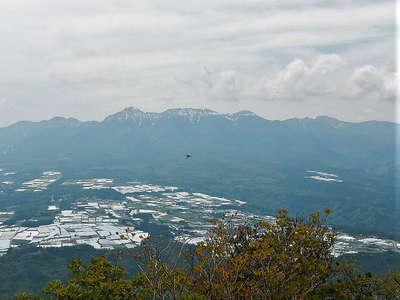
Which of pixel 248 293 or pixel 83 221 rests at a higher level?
pixel 248 293

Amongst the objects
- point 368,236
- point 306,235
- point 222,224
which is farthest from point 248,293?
point 368,236

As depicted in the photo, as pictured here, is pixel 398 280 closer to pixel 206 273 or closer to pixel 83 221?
pixel 206 273

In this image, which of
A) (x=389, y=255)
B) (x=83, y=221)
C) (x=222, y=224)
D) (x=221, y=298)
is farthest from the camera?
(x=83, y=221)

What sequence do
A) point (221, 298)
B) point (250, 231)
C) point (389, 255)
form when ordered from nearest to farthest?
point (221, 298) < point (250, 231) < point (389, 255)

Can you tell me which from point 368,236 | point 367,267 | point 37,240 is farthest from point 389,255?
point 37,240

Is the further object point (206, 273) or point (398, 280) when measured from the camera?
point (398, 280)

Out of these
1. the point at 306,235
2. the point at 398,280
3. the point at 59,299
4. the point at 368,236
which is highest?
the point at 306,235
